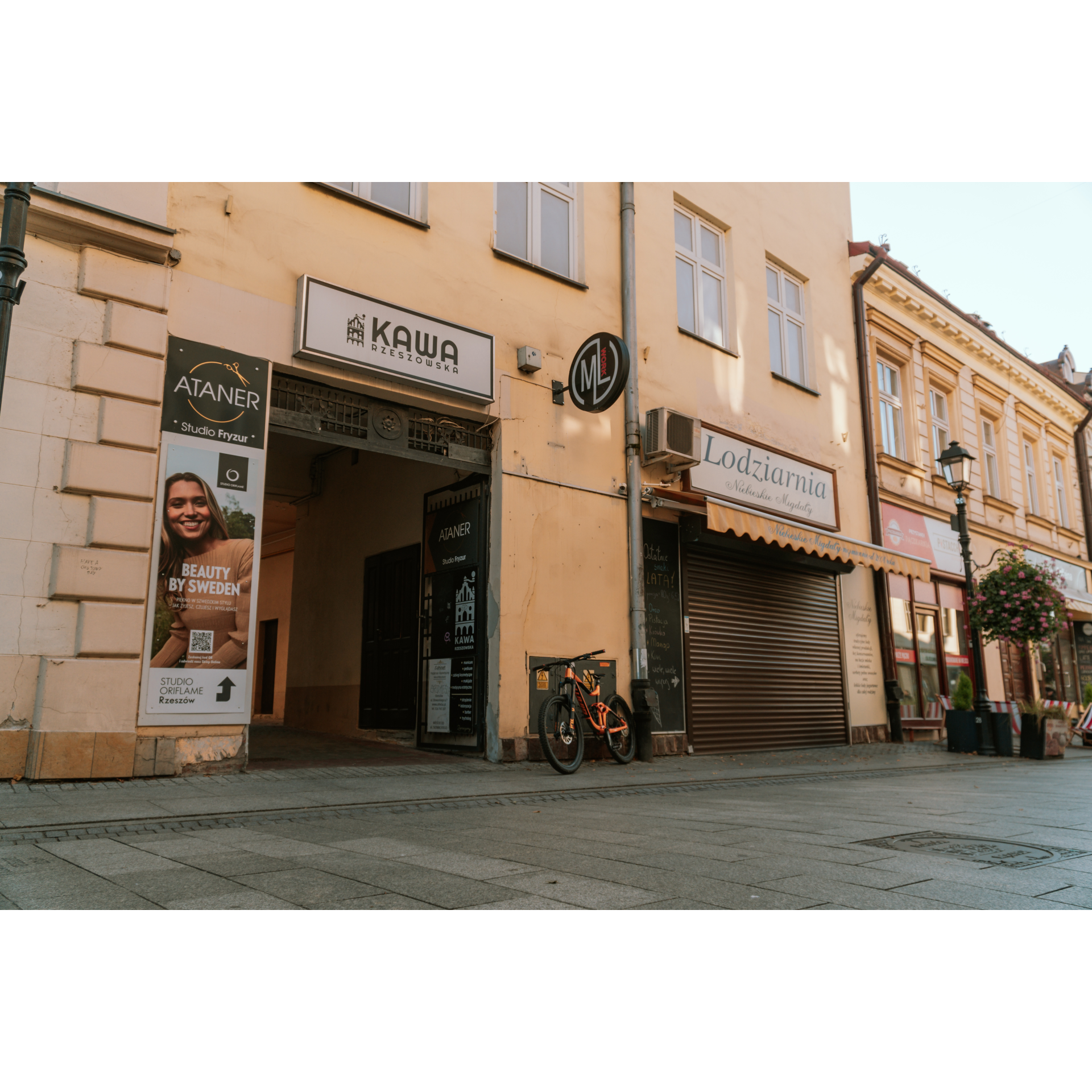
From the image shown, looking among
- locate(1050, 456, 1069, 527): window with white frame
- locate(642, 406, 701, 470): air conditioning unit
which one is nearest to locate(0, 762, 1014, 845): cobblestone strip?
locate(642, 406, 701, 470): air conditioning unit

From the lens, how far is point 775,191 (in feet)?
50.0

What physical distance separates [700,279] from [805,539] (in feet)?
14.1

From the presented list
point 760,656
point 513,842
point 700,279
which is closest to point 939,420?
point 700,279

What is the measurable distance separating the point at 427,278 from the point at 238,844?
659 centimetres

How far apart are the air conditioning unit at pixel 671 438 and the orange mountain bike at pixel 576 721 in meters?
2.65

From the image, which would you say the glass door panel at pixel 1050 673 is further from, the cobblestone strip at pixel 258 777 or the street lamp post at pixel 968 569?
the cobblestone strip at pixel 258 777

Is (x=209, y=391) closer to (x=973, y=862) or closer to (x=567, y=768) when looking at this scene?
(x=567, y=768)

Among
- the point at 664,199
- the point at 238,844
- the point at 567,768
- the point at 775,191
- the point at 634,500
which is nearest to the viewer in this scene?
the point at 238,844

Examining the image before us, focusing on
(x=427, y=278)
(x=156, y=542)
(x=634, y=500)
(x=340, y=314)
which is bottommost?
(x=156, y=542)

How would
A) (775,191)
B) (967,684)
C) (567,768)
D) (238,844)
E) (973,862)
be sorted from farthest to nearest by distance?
(775,191) → (967,684) → (567,768) → (238,844) → (973,862)

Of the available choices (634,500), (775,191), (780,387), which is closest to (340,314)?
(634,500)

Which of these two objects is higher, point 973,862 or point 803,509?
point 803,509

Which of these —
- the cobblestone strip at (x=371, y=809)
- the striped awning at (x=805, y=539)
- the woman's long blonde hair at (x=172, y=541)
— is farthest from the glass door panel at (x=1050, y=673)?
the woman's long blonde hair at (x=172, y=541)

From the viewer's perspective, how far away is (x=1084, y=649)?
23.5 metres
